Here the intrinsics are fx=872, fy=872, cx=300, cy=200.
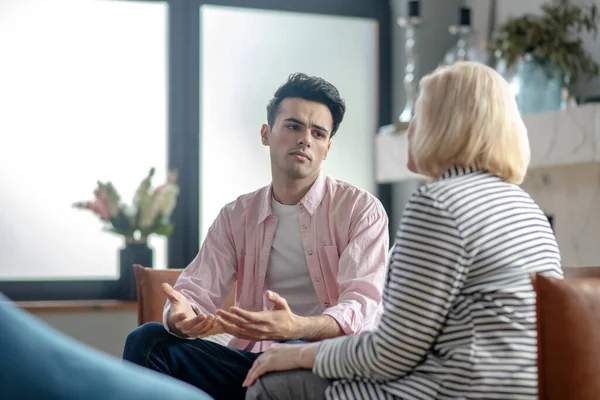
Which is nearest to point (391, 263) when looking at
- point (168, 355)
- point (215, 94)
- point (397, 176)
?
point (168, 355)

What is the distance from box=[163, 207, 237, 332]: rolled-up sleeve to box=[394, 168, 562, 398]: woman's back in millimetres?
840

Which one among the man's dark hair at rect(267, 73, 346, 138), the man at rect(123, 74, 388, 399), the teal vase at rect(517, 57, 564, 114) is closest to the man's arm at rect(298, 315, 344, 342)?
the man at rect(123, 74, 388, 399)

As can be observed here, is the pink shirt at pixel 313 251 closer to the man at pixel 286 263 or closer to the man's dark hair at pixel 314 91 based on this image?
the man at pixel 286 263

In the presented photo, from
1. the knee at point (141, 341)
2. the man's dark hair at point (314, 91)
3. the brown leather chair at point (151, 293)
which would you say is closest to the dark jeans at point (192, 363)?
the knee at point (141, 341)

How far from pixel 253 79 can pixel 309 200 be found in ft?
7.60

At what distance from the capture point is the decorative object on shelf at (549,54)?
11.5ft

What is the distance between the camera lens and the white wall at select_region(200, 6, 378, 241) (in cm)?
435

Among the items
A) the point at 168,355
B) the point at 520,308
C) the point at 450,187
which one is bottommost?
the point at 168,355

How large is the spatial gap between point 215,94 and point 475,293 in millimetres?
3146

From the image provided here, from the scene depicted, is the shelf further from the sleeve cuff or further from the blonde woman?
the blonde woman

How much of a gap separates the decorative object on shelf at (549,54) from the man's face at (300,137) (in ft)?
5.23

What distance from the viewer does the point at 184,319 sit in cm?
192

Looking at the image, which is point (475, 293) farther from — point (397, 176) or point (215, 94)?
point (215, 94)

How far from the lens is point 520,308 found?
1.39 m
